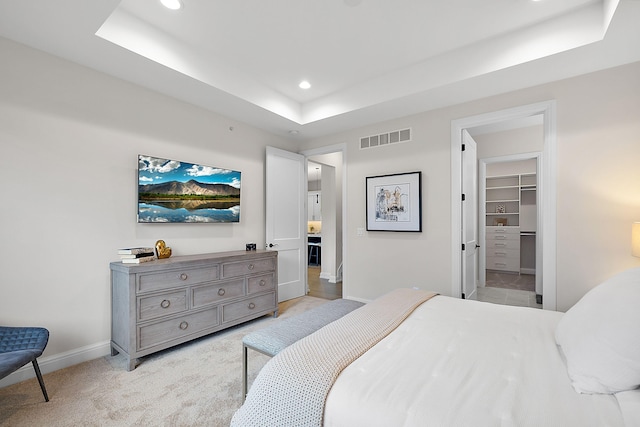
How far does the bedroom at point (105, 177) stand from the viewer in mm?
2277

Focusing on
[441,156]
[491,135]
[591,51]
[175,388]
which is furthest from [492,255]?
[175,388]

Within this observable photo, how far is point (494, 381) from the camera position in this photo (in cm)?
112

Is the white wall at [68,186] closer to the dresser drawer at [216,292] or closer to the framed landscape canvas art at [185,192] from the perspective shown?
the framed landscape canvas art at [185,192]

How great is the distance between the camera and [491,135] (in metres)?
5.04

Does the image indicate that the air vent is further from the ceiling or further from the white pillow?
the white pillow

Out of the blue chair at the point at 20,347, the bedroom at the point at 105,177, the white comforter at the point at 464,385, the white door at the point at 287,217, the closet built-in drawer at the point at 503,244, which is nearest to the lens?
the white comforter at the point at 464,385

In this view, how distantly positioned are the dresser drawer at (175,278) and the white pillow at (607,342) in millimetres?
2803

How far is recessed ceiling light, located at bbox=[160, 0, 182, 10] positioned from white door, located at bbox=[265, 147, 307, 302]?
212cm

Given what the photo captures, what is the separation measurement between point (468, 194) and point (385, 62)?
1.94 m

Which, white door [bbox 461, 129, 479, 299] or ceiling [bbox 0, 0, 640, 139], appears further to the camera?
white door [bbox 461, 129, 479, 299]

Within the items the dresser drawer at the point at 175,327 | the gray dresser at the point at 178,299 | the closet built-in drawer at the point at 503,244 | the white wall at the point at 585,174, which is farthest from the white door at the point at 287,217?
the closet built-in drawer at the point at 503,244

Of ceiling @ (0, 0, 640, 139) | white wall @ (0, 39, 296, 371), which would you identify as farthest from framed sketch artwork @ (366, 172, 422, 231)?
white wall @ (0, 39, 296, 371)

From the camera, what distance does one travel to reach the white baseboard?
217cm

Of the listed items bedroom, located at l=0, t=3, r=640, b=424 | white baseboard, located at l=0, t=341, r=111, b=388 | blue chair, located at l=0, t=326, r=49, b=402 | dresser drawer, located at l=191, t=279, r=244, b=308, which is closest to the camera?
blue chair, located at l=0, t=326, r=49, b=402
